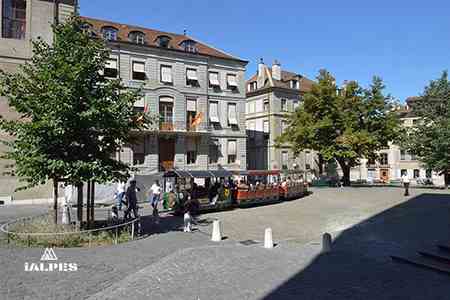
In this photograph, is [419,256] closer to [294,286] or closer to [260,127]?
[294,286]

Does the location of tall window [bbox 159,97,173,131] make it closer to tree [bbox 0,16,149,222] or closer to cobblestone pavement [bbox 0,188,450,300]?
cobblestone pavement [bbox 0,188,450,300]

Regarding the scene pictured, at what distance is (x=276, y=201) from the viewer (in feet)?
84.1

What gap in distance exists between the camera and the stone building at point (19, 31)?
2279 centimetres

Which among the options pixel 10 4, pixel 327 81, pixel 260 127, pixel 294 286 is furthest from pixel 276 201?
pixel 260 127

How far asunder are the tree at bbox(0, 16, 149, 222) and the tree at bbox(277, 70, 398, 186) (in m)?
24.2

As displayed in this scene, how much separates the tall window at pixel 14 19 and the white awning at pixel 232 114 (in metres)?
21.8

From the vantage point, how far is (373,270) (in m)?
9.11

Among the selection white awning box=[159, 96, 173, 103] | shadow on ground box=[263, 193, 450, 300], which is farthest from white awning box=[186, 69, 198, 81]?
shadow on ground box=[263, 193, 450, 300]

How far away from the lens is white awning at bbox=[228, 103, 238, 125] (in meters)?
40.8

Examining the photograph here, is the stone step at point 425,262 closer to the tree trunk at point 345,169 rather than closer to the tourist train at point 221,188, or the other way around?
the tourist train at point 221,188

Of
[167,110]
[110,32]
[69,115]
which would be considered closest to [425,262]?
[69,115]

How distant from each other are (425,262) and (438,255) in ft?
1.43

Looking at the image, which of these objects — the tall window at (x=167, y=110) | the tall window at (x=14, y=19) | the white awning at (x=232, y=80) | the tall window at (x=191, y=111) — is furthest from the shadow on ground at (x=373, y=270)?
the white awning at (x=232, y=80)

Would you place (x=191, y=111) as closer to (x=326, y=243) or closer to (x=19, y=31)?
(x=19, y=31)
